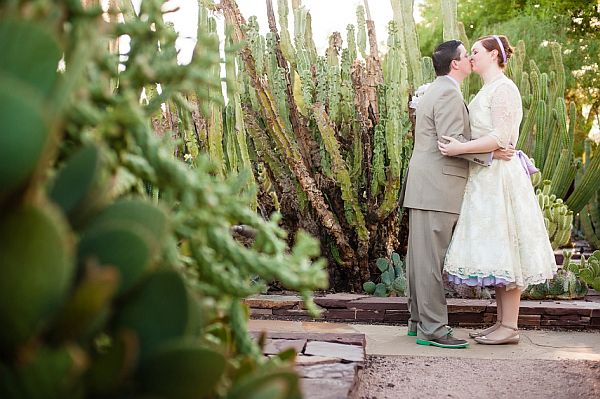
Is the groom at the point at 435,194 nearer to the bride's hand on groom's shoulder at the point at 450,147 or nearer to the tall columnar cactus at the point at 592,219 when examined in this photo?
the bride's hand on groom's shoulder at the point at 450,147

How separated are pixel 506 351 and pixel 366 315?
3.95 ft

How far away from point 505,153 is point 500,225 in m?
0.40

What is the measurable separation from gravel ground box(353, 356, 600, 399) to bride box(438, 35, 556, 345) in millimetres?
593

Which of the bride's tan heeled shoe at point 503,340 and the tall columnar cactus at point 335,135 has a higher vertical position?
the tall columnar cactus at point 335,135

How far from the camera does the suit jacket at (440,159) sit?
445 cm

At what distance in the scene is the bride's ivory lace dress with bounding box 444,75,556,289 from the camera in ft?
14.5

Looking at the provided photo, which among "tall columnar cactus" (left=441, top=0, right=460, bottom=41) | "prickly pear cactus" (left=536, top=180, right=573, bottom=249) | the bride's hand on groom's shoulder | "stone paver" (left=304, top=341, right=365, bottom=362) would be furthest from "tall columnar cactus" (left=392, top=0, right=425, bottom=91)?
"stone paver" (left=304, top=341, right=365, bottom=362)

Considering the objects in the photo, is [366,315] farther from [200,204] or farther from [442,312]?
[200,204]

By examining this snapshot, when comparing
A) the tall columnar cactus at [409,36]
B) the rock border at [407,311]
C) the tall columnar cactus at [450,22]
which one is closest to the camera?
the rock border at [407,311]

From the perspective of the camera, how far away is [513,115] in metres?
4.42

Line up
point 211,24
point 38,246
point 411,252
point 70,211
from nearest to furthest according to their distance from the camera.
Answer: point 38,246, point 70,211, point 411,252, point 211,24

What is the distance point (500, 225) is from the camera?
4426mm

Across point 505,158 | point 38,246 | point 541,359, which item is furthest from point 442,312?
point 38,246

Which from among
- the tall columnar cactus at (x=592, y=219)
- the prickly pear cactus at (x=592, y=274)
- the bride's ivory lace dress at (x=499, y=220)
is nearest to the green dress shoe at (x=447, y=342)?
the bride's ivory lace dress at (x=499, y=220)
